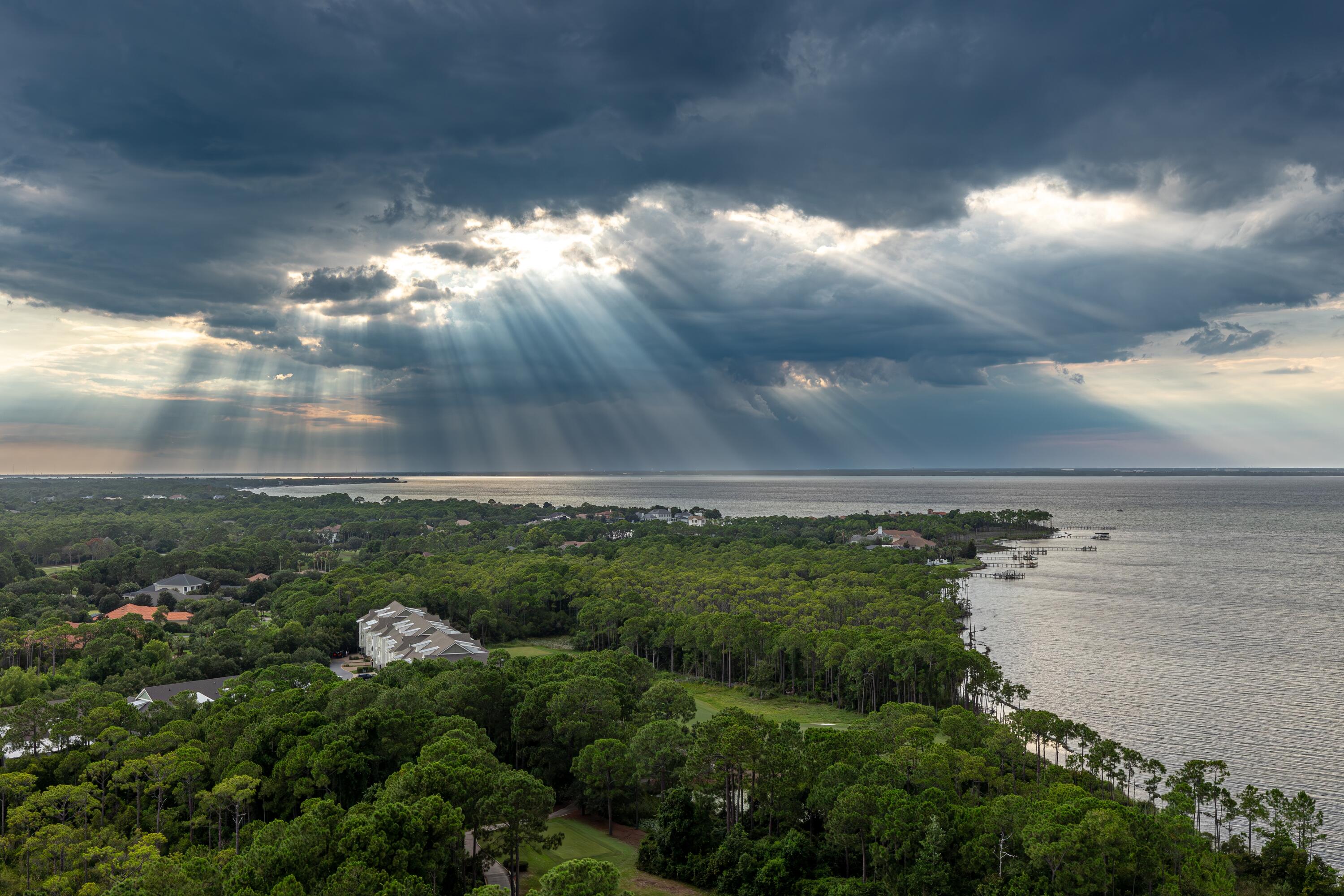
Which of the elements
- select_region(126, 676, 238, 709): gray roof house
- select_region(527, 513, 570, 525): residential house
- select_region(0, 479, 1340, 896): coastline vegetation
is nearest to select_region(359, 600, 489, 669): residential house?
select_region(0, 479, 1340, 896): coastline vegetation

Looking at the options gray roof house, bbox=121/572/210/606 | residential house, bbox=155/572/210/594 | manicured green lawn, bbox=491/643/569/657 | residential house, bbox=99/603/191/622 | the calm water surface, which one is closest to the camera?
the calm water surface

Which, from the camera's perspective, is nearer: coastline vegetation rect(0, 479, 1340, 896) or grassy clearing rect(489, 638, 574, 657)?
coastline vegetation rect(0, 479, 1340, 896)

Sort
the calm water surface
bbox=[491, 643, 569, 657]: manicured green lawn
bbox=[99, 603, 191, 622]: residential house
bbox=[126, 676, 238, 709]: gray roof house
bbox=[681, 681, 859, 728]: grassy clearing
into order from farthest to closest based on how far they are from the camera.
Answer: bbox=[99, 603, 191, 622]: residential house
bbox=[491, 643, 569, 657]: manicured green lawn
bbox=[681, 681, 859, 728]: grassy clearing
bbox=[126, 676, 238, 709]: gray roof house
the calm water surface

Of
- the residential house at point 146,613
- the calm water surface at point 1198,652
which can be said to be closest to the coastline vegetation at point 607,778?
the calm water surface at point 1198,652

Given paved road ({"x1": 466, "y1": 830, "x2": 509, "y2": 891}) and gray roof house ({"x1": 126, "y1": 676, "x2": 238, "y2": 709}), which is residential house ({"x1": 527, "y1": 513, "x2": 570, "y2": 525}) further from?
paved road ({"x1": 466, "y1": 830, "x2": 509, "y2": 891})

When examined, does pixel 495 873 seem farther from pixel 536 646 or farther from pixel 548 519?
pixel 548 519

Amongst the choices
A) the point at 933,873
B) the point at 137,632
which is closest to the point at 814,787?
the point at 933,873
